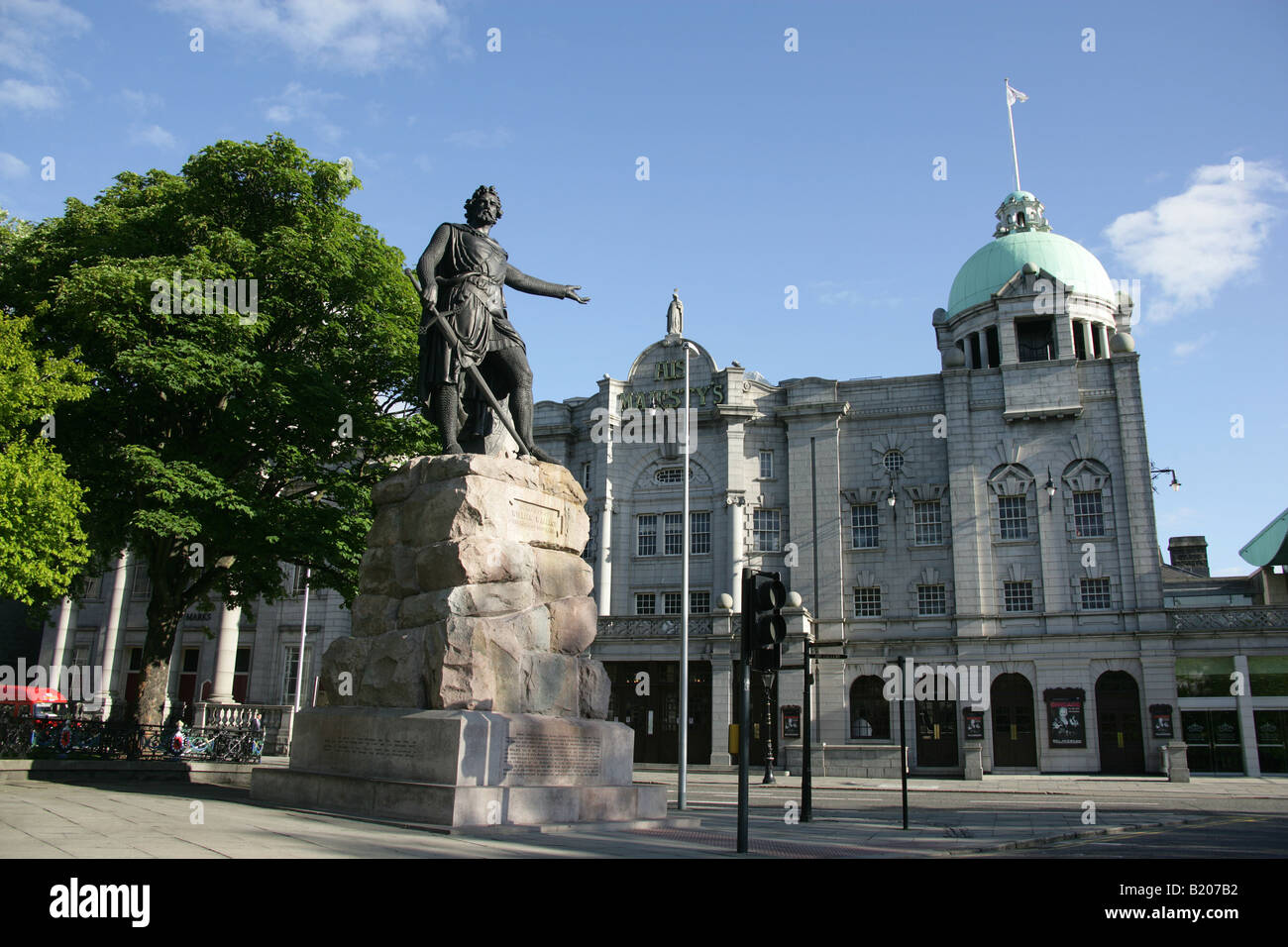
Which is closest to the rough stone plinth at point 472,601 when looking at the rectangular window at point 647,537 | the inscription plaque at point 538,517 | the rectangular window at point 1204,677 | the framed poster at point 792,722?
the inscription plaque at point 538,517

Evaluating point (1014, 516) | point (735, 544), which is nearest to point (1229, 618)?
point (1014, 516)

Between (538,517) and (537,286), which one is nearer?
(538,517)

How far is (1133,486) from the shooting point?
39906 millimetres

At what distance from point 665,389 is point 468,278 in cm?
3270

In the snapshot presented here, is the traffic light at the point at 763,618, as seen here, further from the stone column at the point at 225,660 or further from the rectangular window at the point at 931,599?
the stone column at the point at 225,660

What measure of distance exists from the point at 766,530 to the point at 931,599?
8243 millimetres

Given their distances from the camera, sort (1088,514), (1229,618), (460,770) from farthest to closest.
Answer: (1088,514)
(1229,618)
(460,770)

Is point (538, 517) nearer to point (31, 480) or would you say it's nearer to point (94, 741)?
point (31, 480)

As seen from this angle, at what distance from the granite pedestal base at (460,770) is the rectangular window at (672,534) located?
107 feet

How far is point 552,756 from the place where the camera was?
1017cm

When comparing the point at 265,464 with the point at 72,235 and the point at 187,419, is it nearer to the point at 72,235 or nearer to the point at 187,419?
the point at 187,419

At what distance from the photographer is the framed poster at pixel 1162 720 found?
3697cm

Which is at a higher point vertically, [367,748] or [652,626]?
[652,626]
